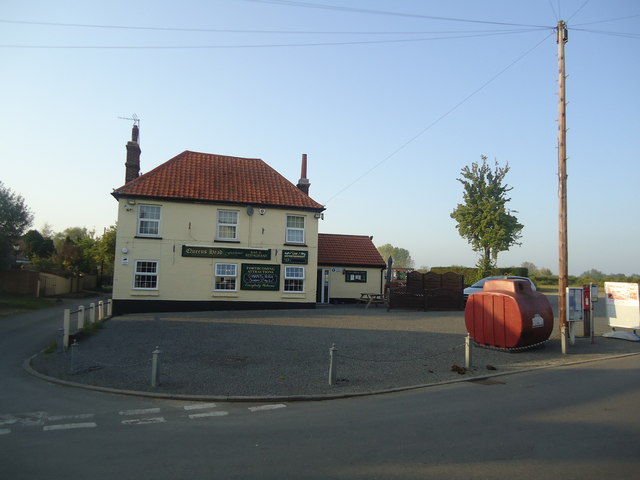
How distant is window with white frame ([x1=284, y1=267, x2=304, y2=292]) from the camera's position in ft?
76.5

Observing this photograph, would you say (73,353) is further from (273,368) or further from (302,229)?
(302,229)

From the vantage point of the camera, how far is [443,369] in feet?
33.3

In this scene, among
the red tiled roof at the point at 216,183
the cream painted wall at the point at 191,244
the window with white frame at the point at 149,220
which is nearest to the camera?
the cream painted wall at the point at 191,244

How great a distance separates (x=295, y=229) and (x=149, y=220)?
24.2ft

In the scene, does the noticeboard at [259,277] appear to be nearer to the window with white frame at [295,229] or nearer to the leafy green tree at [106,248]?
the window with white frame at [295,229]

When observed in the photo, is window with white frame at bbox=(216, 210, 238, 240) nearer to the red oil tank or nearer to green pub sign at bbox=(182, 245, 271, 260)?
green pub sign at bbox=(182, 245, 271, 260)

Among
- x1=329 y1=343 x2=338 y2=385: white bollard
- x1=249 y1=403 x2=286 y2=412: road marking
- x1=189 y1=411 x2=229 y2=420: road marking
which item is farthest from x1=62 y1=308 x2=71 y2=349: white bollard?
x1=329 y1=343 x2=338 y2=385: white bollard

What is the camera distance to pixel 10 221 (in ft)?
118

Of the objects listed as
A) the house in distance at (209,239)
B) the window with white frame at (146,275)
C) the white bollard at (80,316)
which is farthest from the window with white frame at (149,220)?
the white bollard at (80,316)

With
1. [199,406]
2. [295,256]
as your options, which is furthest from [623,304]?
[199,406]

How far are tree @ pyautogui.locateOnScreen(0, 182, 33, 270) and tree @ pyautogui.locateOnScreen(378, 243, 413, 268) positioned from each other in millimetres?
98986

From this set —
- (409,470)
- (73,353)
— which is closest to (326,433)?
(409,470)

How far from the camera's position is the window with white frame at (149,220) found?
70.7 ft

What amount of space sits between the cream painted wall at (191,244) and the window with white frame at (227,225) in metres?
0.24
